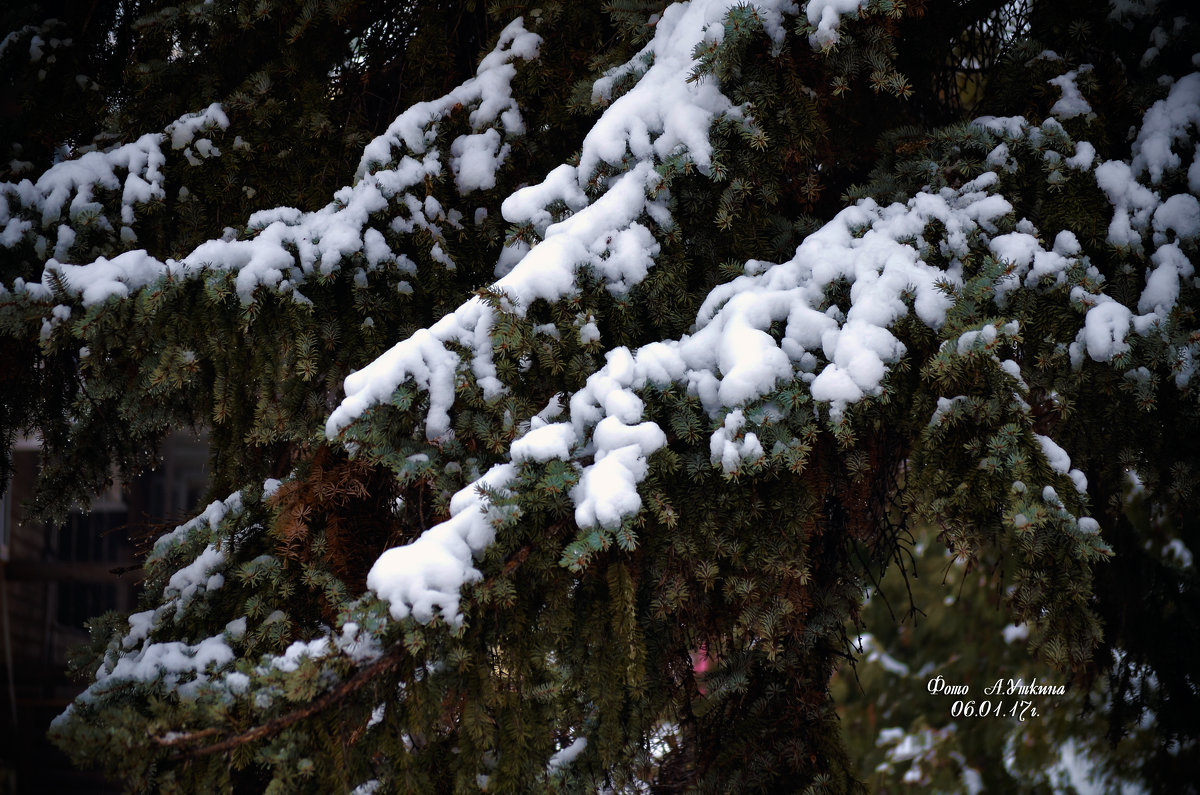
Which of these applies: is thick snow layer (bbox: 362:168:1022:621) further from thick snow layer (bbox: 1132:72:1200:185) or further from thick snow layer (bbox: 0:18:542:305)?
thick snow layer (bbox: 0:18:542:305)

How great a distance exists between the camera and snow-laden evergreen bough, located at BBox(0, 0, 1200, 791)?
6.14 feet

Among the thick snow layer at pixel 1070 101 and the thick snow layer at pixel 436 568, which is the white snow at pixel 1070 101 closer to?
the thick snow layer at pixel 1070 101

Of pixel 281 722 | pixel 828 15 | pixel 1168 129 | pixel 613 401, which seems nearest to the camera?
pixel 281 722

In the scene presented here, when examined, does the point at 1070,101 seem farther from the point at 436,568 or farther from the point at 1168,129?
the point at 436,568

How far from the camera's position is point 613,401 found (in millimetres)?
2033

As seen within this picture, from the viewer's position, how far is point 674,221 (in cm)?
236

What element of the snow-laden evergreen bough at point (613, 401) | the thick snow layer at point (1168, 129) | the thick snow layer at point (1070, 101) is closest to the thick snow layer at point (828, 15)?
the snow-laden evergreen bough at point (613, 401)

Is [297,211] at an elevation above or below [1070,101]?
above

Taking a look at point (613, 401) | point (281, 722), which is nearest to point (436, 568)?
point (281, 722)

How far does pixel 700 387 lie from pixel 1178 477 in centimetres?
154

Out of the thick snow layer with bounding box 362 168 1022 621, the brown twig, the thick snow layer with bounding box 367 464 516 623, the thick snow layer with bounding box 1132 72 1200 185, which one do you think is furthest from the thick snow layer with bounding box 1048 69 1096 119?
the brown twig

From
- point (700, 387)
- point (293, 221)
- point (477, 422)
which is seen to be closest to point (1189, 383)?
point (700, 387)

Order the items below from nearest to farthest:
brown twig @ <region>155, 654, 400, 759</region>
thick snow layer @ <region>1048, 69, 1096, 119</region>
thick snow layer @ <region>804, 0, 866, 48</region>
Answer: brown twig @ <region>155, 654, 400, 759</region>
thick snow layer @ <region>804, 0, 866, 48</region>
thick snow layer @ <region>1048, 69, 1096, 119</region>

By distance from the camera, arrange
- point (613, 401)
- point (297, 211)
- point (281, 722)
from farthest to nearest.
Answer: point (297, 211), point (613, 401), point (281, 722)
